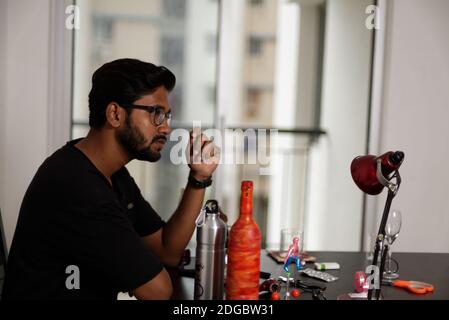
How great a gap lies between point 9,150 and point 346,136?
7.55 ft

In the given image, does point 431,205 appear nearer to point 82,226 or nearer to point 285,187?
point 285,187

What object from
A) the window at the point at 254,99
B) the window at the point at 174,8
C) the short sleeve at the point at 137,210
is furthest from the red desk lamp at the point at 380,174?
the window at the point at 254,99

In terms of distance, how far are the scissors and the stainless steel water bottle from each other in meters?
0.57

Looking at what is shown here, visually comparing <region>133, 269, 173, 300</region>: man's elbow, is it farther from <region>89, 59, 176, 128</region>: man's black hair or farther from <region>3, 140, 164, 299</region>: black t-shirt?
<region>89, 59, 176, 128</region>: man's black hair

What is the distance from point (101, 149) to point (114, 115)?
0.10 meters

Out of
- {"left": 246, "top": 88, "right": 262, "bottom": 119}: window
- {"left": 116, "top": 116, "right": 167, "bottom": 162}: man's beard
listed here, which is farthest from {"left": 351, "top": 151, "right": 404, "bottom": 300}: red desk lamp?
{"left": 246, "top": 88, "right": 262, "bottom": 119}: window

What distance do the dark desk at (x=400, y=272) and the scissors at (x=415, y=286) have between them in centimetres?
2

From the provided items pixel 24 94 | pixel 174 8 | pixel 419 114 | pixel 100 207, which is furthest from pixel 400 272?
pixel 174 8

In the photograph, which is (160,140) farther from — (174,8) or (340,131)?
(174,8)

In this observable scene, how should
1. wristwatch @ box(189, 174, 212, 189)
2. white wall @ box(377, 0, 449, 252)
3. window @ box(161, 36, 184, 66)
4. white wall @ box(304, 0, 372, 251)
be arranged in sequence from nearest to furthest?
1. wristwatch @ box(189, 174, 212, 189)
2. white wall @ box(377, 0, 449, 252)
3. white wall @ box(304, 0, 372, 251)
4. window @ box(161, 36, 184, 66)

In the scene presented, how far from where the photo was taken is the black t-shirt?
117 centimetres

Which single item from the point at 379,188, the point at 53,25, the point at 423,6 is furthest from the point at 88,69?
the point at 379,188

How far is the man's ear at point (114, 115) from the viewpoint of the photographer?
4.34ft

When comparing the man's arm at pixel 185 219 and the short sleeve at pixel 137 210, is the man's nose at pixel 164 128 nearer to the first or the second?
the man's arm at pixel 185 219
